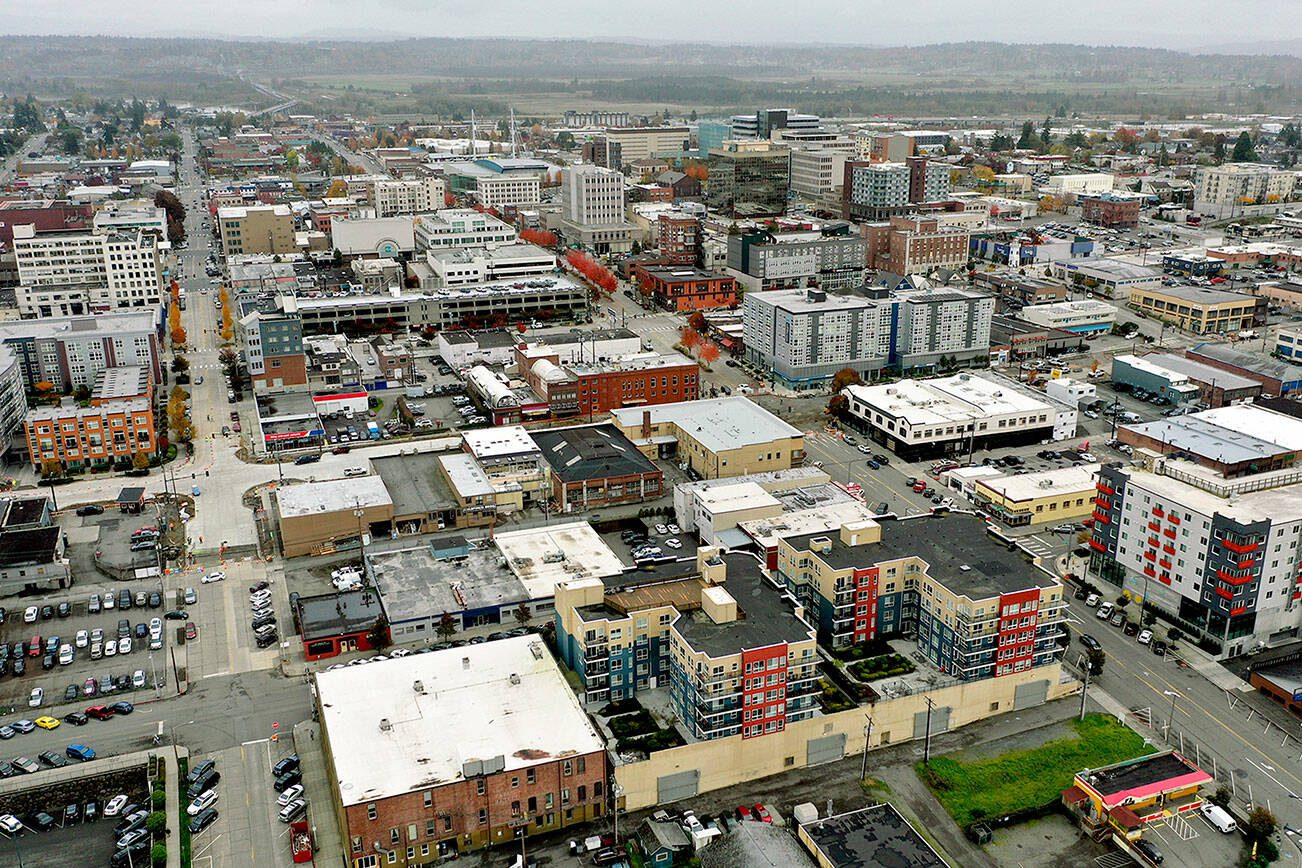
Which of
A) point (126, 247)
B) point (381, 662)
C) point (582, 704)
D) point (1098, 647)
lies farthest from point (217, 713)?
point (126, 247)

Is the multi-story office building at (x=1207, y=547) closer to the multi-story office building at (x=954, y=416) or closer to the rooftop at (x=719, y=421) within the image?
the multi-story office building at (x=954, y=416)

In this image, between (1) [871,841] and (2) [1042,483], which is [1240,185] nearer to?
(2) [1042,483]

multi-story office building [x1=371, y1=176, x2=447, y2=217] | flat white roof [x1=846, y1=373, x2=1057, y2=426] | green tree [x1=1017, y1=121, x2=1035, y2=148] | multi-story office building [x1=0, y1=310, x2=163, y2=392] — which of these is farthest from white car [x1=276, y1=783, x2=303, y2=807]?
green tree [x1=1017, y1=121, x2=1035, y2=148]

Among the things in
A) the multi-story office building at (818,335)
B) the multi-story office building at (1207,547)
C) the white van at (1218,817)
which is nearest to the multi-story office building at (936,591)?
the multi-story office building at (1207,547)

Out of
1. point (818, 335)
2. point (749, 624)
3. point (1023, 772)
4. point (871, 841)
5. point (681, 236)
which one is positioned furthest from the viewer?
point (681, 236)

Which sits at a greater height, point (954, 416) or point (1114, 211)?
point (1114, 211)

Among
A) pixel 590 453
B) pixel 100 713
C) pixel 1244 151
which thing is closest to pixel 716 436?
pixel 590 453

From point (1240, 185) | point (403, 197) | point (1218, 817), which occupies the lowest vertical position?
point (1218, 817)
